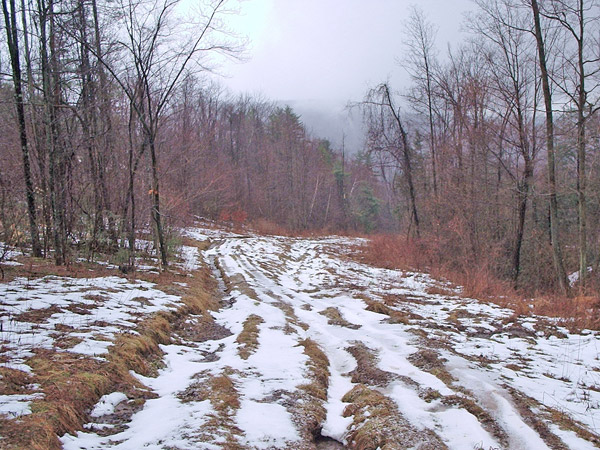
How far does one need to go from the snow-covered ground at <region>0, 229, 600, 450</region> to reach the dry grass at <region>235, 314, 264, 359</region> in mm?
31

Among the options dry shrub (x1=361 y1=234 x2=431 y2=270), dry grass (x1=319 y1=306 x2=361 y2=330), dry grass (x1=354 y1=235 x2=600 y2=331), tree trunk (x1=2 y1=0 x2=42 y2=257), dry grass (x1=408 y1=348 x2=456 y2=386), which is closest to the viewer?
dry grass (x1=408 y1=348 x2=456 y2=386)

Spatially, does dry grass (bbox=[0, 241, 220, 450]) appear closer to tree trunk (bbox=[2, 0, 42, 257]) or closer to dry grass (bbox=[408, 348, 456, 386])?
dry grass (bbox=[408, 348, 456, 386])

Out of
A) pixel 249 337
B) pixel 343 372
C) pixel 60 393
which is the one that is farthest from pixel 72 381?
pixel 343 372

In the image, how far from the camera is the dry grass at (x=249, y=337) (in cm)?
527

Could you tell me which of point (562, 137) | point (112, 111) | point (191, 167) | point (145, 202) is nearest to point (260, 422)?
point (145, 202)

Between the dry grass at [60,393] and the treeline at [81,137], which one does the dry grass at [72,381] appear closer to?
the dry grass at [60,393]

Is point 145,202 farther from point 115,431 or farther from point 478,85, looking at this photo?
point 478,85

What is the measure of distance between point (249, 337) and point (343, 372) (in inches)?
63.7

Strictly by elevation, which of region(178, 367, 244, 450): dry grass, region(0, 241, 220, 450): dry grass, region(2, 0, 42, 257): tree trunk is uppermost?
region(2, 0, 42, 257): tree trunk

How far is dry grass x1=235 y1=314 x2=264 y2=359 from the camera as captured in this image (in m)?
5.27

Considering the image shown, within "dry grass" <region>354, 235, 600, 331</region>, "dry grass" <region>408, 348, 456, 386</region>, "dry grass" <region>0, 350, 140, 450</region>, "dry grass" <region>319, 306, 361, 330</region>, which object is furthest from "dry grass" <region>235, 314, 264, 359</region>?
"dry grass" <region>354, 235, 600, 331</region>

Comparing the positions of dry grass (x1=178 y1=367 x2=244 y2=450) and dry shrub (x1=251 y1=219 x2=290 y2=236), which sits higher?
dry shrub (x1=251 y1=219 x2=290 y2=236)

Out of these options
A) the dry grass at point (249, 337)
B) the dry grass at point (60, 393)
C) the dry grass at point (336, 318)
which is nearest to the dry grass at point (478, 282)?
the dry grass at point (336, 318)

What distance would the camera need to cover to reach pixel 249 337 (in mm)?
5859
